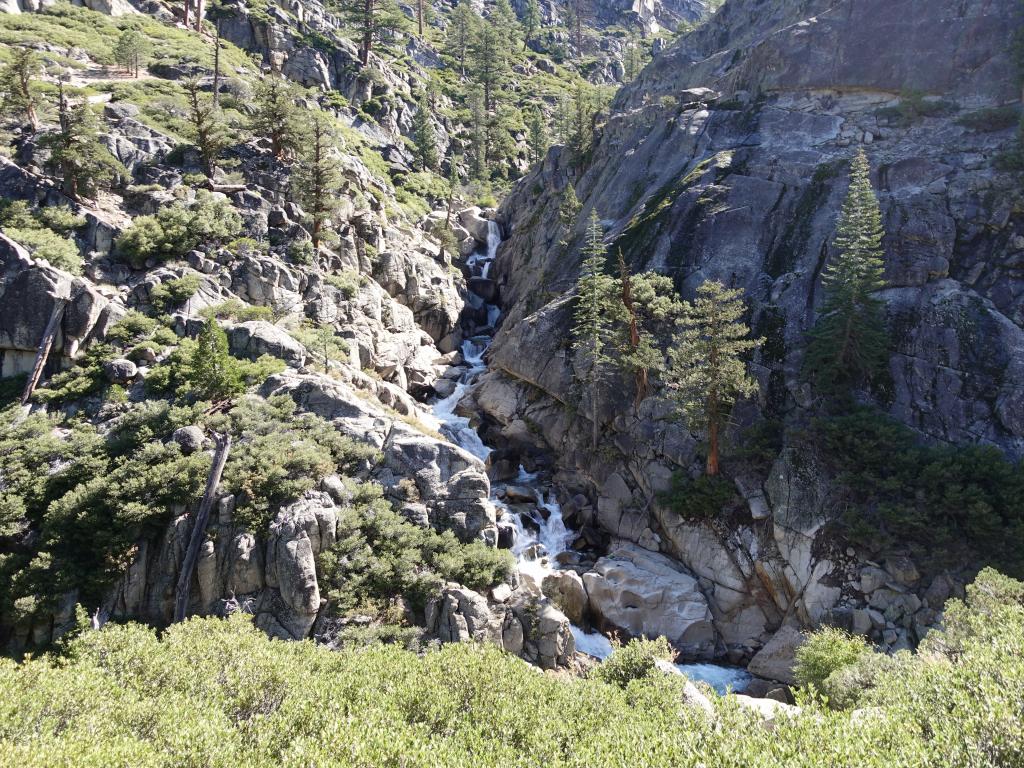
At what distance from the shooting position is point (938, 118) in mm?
40531

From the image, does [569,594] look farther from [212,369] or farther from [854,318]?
[212,369]

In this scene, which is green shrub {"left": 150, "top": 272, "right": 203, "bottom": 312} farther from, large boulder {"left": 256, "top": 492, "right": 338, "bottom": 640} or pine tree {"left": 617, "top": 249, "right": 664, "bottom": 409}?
pine tree {"left": 617, "top": 249, "right": 664, "bottom": 409}

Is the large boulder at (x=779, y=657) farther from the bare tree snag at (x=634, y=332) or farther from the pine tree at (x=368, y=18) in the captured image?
the pine tree at (x=368, y=18)

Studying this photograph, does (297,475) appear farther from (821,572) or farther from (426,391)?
(821,572)

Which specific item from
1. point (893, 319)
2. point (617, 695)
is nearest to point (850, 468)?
point (893, 319)

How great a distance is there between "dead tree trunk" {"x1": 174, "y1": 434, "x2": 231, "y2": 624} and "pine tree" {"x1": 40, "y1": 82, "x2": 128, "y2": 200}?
1061 inches

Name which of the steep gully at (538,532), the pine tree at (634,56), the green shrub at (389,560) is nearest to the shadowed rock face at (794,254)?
the steep gully at (538,532)

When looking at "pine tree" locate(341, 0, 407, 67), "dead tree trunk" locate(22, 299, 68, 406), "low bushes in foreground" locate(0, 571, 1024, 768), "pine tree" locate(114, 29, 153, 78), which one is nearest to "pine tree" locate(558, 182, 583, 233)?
"dead tree trunk" locate(22, 299, 68, 406)

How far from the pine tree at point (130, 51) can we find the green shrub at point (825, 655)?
7962 centimetres

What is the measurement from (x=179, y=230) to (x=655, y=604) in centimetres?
4153

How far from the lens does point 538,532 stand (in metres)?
34.4

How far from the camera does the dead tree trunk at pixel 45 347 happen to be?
29.1 m

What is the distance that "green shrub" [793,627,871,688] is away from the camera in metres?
20.9

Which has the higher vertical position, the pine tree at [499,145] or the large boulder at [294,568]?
the pine tree at [499,145]
